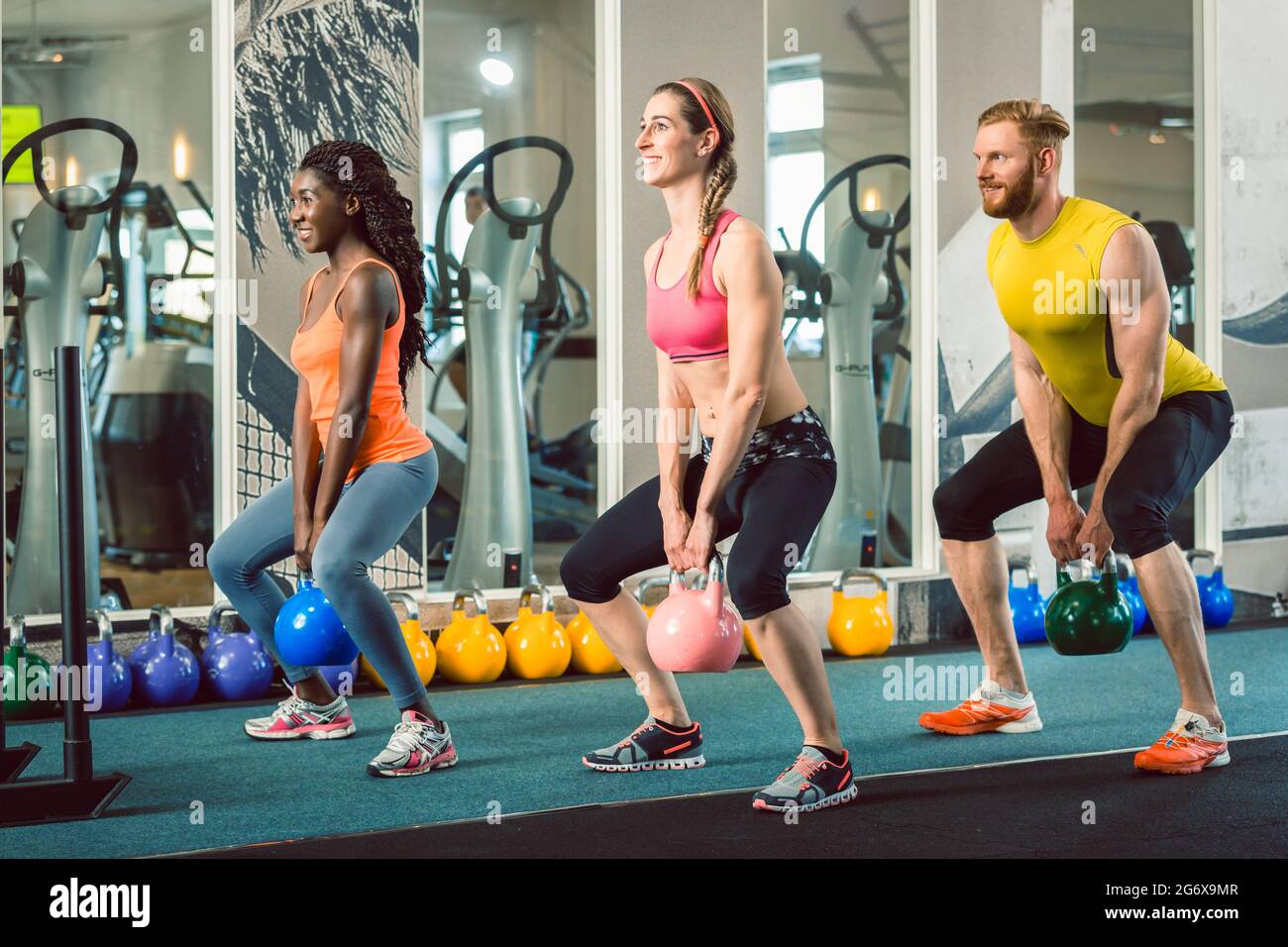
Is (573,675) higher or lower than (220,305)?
lower

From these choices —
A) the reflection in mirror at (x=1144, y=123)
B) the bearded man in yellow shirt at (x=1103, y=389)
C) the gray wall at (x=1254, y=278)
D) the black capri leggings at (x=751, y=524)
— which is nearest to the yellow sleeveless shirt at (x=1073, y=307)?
the bearded man in yellow shirt at (x=1103, y=389)

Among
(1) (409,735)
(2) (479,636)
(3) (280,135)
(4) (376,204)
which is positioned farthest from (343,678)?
(3) (280,135)

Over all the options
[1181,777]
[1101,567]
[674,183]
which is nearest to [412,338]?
[674,183]

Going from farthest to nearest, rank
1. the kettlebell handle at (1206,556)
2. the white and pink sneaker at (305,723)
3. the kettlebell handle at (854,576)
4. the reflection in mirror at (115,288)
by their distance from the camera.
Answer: the kettlebell handle at (1206,556) < the kettlebell handle at (854,576) < the reflection in mirror at (115,288) < the white and pink sneaker at (305,723)

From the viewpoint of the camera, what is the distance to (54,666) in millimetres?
4617

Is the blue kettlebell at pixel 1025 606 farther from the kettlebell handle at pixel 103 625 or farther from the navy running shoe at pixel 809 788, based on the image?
the kettlebell handle at pixel 103 625

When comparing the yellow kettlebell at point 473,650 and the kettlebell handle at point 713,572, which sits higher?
the kettlebell handle at point 713,572

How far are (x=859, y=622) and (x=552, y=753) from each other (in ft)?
6.67

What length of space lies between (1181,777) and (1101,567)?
20.3 inches

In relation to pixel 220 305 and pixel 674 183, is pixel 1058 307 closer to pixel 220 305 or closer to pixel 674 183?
pixel 674 183

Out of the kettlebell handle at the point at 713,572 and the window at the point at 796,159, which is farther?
the window at the point at 796,159

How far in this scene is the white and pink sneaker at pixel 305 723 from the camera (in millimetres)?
4125

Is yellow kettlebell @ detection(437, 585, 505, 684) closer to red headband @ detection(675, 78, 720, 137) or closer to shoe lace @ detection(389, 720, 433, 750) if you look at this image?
shoe lace @ detection(389, 720, 433, 750)

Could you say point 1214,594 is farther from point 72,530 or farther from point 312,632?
point 72,530
